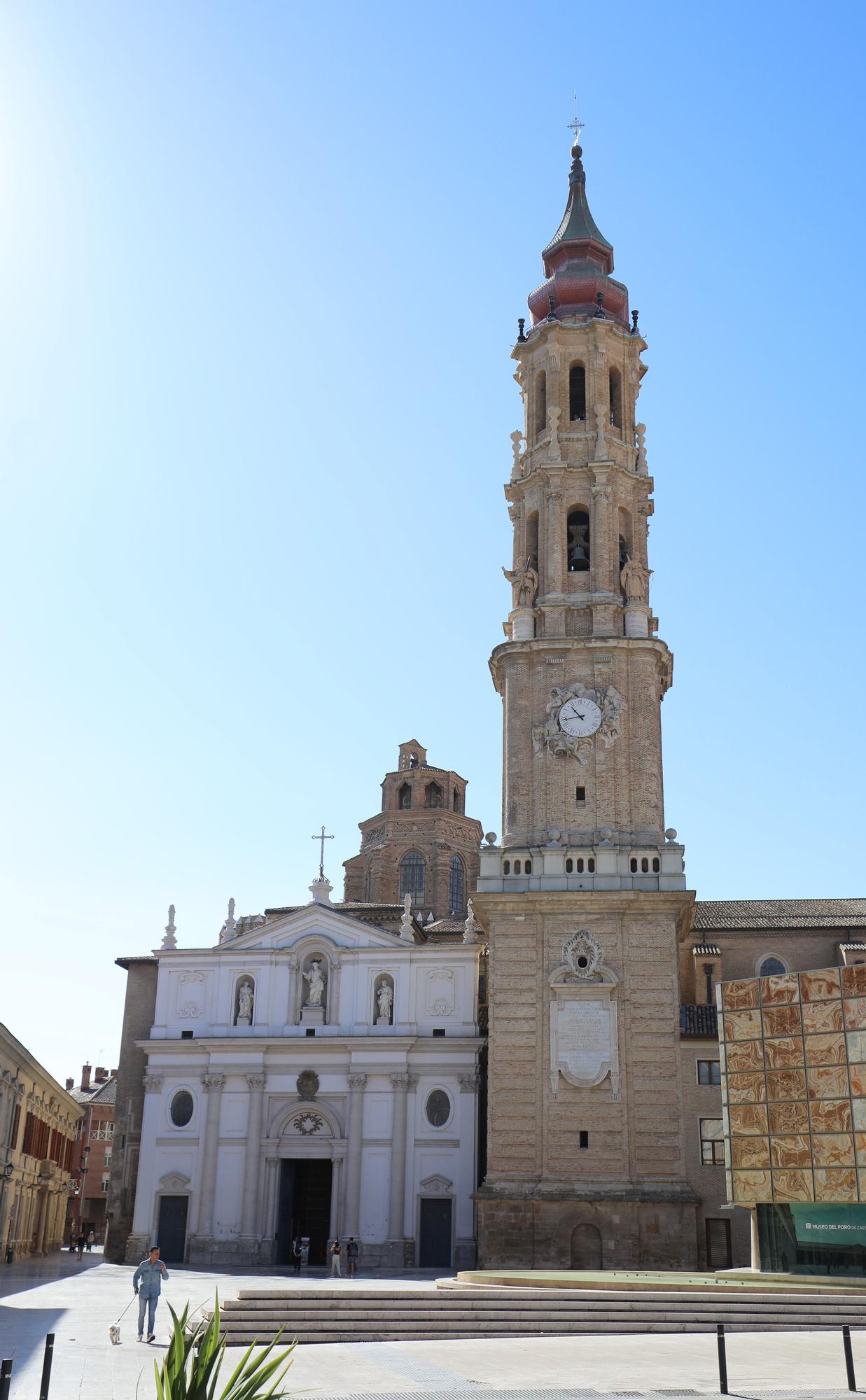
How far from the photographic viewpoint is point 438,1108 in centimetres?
4853

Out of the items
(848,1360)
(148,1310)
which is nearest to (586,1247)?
(148,1310)

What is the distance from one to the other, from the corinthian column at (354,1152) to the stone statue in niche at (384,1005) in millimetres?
2309

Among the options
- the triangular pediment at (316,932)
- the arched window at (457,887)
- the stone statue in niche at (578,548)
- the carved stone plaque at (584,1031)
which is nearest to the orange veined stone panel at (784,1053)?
the carved stone plaque at (584,1031)

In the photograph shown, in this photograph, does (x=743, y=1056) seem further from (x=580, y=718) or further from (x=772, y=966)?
(x=772, y=966)

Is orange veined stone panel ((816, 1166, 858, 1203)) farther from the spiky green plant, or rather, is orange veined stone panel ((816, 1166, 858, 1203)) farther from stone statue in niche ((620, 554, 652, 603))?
the spiky green plant

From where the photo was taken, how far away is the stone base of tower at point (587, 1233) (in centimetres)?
3866

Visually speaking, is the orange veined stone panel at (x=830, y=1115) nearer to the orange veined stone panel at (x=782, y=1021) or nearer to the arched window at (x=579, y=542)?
the orange veined stone panel at (x=782, y=1021)

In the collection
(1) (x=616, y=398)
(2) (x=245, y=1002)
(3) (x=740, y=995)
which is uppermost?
(1) (x=616, y=398)

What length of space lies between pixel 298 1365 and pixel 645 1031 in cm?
2357

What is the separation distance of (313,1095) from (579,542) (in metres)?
23.0

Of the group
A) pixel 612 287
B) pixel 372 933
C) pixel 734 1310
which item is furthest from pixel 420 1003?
pixel 612 287

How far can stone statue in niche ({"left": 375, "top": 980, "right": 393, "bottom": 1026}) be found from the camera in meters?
50.5

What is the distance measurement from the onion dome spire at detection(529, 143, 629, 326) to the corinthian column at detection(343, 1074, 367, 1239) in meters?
30.8

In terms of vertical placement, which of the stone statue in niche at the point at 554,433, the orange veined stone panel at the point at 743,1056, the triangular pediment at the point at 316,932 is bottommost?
the orange veined stone panel at the point at 743,1056
